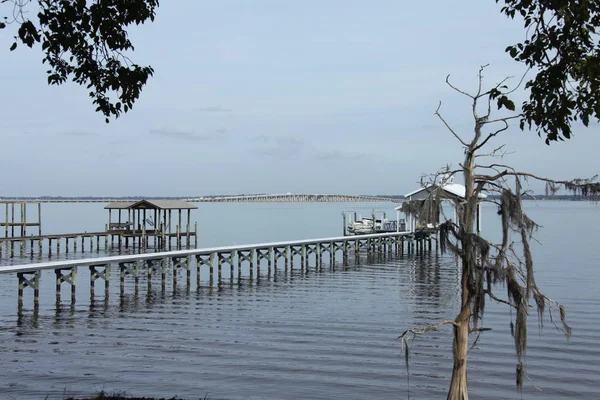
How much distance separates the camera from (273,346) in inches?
708

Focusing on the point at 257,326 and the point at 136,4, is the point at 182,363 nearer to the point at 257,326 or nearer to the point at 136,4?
the point at 257,326

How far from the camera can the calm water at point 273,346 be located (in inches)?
561

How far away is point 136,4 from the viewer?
9.86 meters

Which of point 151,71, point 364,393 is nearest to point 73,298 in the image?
point 364,393

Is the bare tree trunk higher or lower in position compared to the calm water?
higher

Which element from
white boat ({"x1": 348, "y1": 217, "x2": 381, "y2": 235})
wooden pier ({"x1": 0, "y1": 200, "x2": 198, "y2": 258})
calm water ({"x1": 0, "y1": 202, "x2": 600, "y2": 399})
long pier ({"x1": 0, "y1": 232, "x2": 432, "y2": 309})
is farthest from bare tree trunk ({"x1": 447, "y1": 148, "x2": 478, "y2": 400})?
white boat ({"x1": 348, "y1": 217, "x2": 381, "y2": 235})

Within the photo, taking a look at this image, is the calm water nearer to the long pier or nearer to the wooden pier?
the long pier

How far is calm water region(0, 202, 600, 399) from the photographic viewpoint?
14242 millimetres

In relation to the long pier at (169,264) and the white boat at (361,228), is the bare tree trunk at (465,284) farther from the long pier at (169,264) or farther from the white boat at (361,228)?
the white boat at (361,228)

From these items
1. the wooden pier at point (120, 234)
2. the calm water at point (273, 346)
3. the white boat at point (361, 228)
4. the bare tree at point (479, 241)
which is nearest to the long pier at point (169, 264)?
the calm water at point (273, 346)

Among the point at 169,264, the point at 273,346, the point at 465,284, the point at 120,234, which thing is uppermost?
the point at 465,284

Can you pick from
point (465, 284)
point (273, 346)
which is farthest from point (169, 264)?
point (465, 284)

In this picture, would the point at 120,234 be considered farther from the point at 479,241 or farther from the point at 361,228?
the point at 479,241

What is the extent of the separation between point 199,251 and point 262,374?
53.9 feet
